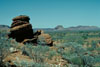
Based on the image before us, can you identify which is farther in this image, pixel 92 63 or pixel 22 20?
pixel 22 20

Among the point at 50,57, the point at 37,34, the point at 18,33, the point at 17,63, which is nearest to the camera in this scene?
the point at 17,63

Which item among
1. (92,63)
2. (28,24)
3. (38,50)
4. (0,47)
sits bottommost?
(92,63)

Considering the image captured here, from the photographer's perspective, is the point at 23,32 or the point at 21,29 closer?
the point at 21,29

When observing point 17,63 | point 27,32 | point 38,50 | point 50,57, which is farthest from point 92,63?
→ point 27,32

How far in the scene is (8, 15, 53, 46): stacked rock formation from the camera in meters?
23.2

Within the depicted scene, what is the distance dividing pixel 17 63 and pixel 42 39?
14320mm

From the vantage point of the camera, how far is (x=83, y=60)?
1479 cm

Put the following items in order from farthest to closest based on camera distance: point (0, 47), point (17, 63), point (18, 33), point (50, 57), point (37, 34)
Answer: point (37, 34), point (18, 33), point (50, 57), point (0, 47), point (17, 63)

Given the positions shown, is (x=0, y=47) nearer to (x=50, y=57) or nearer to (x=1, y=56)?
(x=1, y=56)

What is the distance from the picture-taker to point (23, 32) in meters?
23.5

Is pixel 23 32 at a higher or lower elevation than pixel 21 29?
lower

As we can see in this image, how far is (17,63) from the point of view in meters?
9.45

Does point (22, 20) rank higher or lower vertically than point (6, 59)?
higher

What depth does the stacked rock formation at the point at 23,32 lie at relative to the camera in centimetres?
2320
